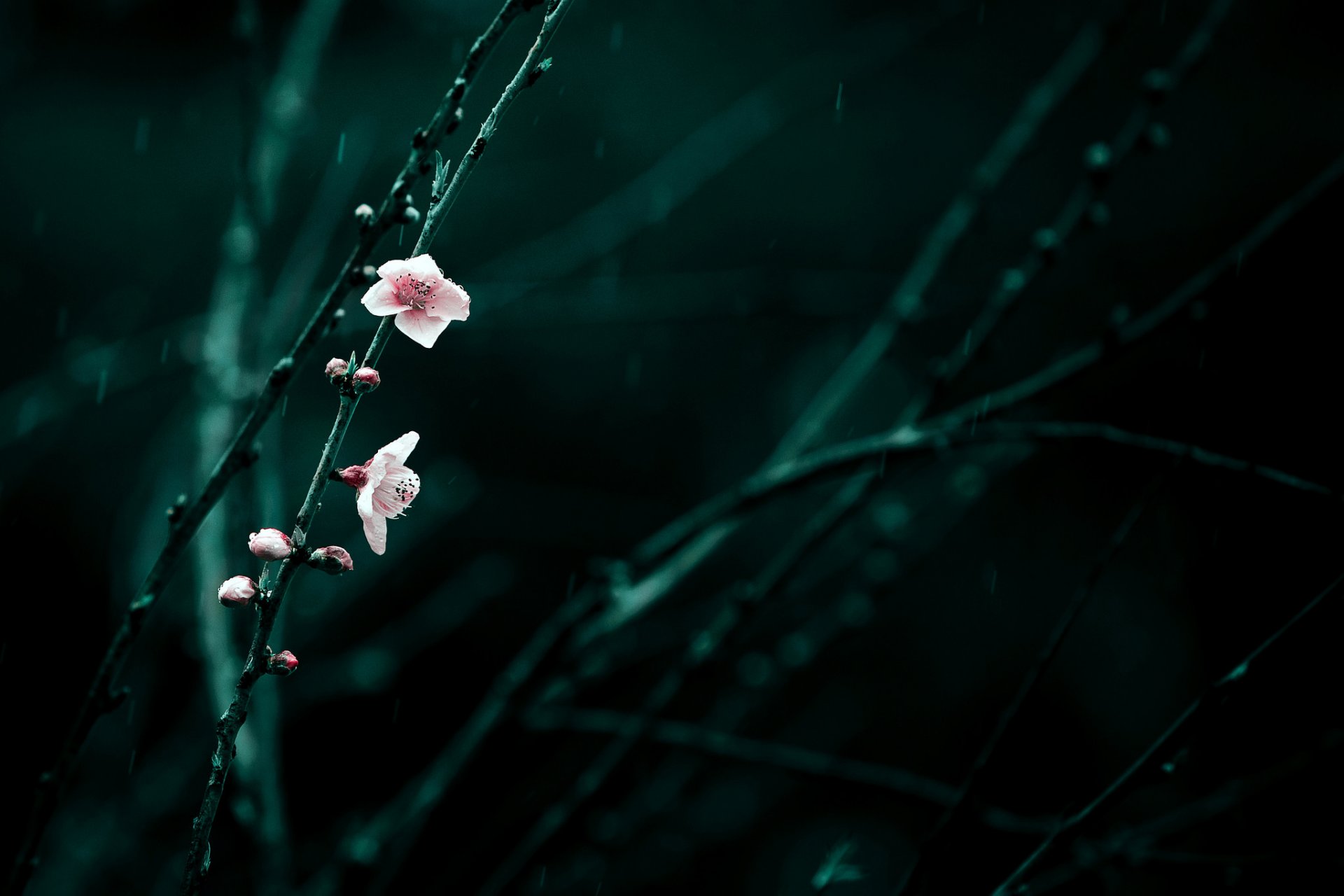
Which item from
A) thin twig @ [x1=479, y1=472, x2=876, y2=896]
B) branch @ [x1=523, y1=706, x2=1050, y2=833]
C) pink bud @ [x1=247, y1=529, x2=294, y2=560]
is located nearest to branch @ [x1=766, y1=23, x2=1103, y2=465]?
thin twig @ [x1=479, y1=472, x2=876, y2=896]

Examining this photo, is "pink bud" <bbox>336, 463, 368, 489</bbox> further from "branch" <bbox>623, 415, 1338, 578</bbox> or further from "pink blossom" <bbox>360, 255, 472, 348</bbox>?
"branch" <bbox>623, 415, 1338, 578</bbox>

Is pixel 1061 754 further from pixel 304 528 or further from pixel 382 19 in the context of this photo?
pixel 382 19

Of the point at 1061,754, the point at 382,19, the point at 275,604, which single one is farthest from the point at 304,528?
the point at 1061,754

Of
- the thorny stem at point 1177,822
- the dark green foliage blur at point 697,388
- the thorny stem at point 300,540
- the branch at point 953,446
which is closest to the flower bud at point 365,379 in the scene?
the thorny stem at point 300,540

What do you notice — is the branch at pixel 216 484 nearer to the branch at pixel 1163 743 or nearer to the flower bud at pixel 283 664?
the flower bud at pixel 283 664

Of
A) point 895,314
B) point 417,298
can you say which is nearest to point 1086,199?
point 895,314

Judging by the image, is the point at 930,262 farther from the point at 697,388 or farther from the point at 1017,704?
the point at 697,388
